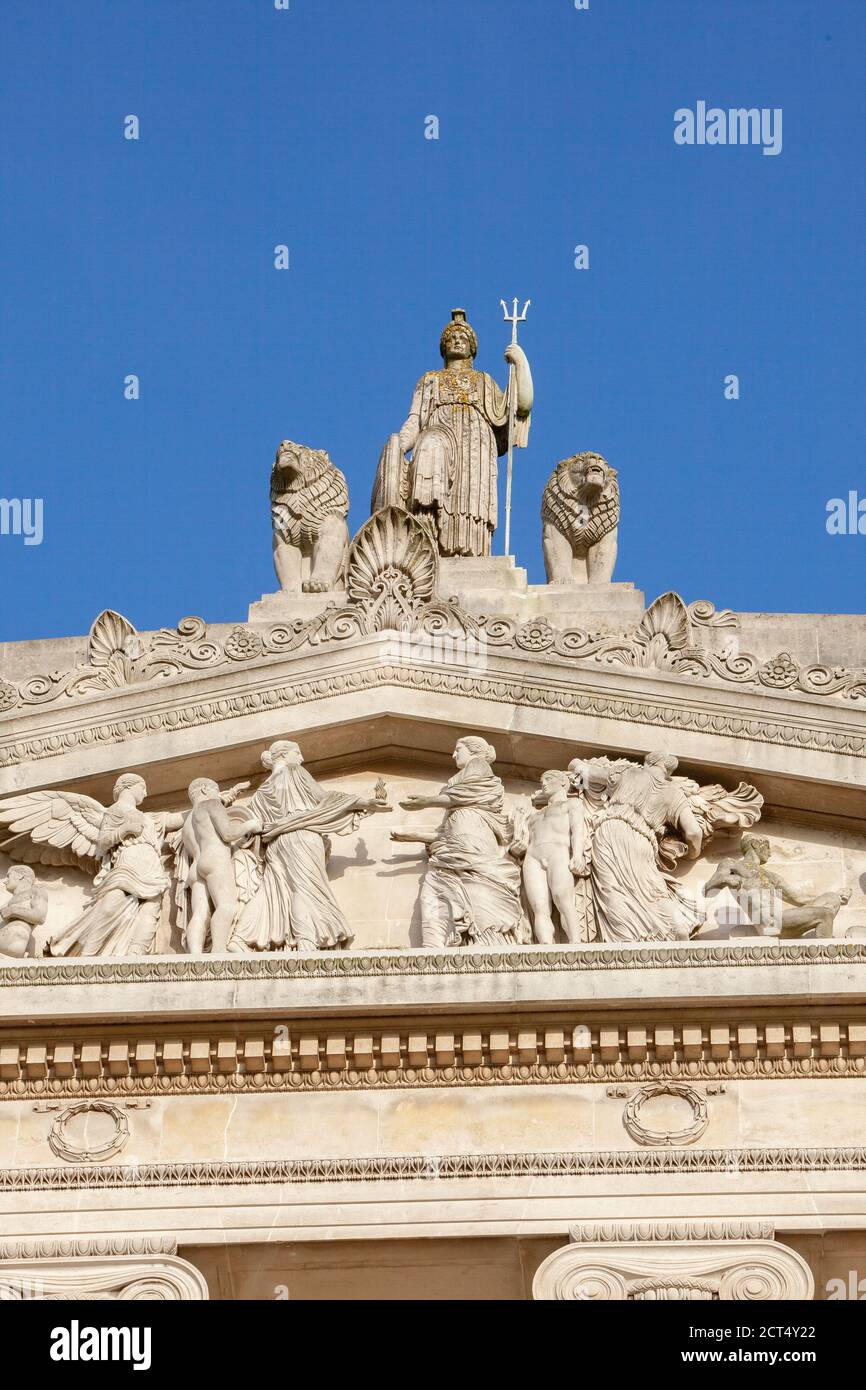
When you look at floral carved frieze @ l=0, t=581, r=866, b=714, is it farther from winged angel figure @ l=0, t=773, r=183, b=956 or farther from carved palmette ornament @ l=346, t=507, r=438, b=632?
winged angel figure @ l=0, t=773, r=183, b=956

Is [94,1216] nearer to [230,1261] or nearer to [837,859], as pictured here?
[230,1261]

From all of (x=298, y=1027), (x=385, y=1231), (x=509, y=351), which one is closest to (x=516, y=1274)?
(x=385, y=1231)

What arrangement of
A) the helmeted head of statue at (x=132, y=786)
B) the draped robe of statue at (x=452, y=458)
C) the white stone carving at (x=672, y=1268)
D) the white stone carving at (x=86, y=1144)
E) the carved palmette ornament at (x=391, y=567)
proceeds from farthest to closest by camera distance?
the draped robe of statue at (x=452, y=458) < the carved palmette ornament at (x=391, y=567) < the helmeted head of statue at (x=132, y=786) < the white stone carving at (x=86, y=1144) < the white stone carving at (x=672, y=1268)

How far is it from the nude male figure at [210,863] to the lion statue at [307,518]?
351 centimetres

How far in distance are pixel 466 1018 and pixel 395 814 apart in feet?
6.86

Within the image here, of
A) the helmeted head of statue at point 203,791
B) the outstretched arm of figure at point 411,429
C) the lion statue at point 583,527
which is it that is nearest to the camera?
the helmeted head of statue at point 203,791

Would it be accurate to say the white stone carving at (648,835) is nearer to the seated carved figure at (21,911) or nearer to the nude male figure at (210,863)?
the nude male figure at (210,863)

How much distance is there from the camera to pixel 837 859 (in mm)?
21500

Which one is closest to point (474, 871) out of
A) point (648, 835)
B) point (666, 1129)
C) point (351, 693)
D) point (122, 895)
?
point (648, 835)

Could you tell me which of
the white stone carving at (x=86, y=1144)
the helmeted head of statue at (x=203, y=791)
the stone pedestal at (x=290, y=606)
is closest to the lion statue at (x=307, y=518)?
the stone pedestal at (x=290, y=606)

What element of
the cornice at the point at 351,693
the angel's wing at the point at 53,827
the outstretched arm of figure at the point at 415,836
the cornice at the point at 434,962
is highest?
the cornice at the point at 351,693

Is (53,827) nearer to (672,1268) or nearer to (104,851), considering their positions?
(104,851)

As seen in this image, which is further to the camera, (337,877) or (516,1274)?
(337,877)

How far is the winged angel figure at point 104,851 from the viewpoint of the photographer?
21.2 meters
